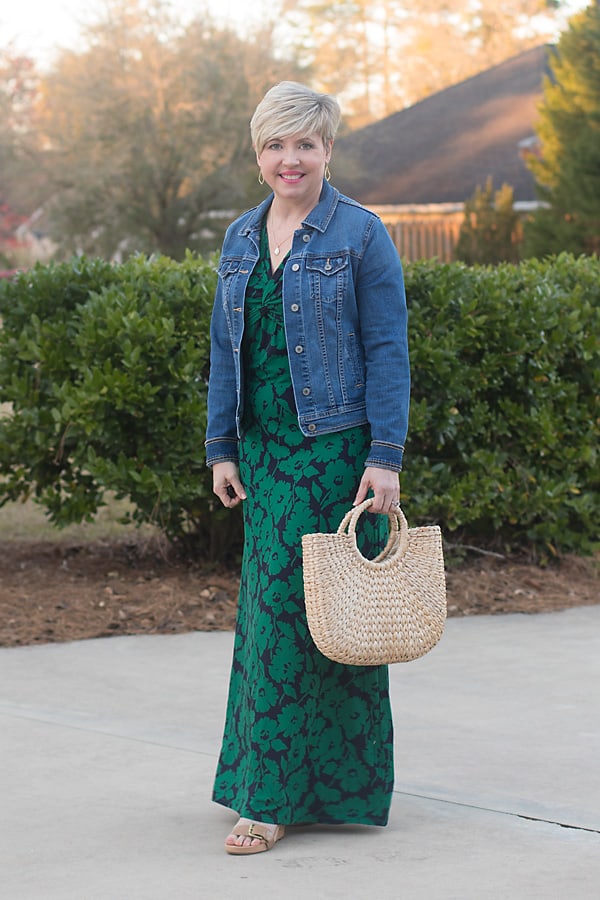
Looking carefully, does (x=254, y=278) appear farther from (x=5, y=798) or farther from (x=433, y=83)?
(x=433, y=83)

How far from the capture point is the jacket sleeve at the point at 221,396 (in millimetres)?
4207

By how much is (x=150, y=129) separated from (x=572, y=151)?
16367 millimetres

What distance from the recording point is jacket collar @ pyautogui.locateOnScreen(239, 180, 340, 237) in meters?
4.01

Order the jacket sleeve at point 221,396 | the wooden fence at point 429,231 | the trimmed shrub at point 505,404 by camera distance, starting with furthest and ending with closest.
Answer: the wooden fence at point 429,231 → the trimmed shrub at point 505,404 → the jacket sleeve at point 221,396

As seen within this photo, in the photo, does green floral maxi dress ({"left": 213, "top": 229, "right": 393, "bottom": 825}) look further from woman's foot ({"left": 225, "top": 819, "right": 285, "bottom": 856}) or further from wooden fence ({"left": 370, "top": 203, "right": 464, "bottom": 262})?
wooden fence ({"left": 370, "top": 203, "right": 464, "bottom": 262})

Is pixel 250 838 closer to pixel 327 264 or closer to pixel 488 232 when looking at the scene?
pixel 327 264

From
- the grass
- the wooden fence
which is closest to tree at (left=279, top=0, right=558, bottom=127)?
the wooden fence

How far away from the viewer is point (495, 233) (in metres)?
23.2

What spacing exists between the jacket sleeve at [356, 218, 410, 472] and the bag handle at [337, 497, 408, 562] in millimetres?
133

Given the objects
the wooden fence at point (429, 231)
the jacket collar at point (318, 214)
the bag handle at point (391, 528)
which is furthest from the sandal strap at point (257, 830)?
the wooden fence at point (429, 231)

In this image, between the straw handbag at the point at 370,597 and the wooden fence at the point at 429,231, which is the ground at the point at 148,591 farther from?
the wooden fence at the point at 429,231

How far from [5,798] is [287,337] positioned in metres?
1.71

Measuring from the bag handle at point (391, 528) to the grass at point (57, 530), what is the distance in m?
4.56

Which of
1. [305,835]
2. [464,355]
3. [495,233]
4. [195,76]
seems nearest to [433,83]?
[195,76]
